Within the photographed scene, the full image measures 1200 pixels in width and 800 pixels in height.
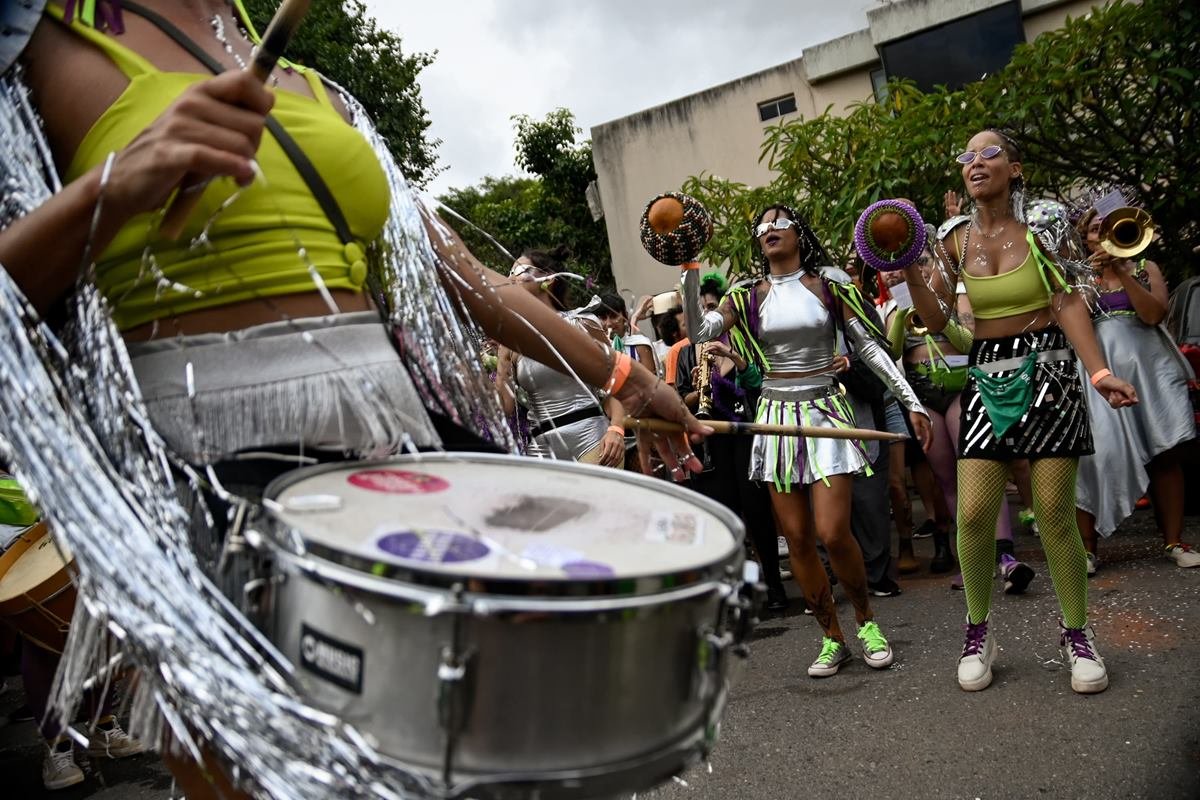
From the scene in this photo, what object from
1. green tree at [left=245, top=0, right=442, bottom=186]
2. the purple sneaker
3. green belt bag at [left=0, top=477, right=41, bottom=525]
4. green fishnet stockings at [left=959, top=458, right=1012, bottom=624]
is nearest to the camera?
green fishnet stockings at [left=959, top=458, right=1012, bottom=624]

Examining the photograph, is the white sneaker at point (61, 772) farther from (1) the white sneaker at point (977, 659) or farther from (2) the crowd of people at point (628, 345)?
(1) the white sneaker at point (977, 659)

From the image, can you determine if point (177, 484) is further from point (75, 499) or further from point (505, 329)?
point (505, 329)

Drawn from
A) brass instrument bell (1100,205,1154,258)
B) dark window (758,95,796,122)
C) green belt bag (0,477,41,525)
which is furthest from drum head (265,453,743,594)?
dark window (758,95,796,122)

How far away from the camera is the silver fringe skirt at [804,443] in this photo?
401 centimetres

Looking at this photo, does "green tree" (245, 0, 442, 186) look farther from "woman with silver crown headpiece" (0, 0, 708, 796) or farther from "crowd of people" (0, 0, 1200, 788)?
"woman with silver crown headpiece" (0, 0, 708, 796)

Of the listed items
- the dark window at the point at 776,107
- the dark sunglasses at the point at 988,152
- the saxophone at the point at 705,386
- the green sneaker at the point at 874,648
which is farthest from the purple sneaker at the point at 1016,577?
the dark window at the point at 776,107

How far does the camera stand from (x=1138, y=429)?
5.24 metres

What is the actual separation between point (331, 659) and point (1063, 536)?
306cm

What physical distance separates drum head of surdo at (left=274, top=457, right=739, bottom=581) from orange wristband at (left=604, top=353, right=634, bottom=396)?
34 cm

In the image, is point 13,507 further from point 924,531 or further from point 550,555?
point 924,531

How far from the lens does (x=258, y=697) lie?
109 cm

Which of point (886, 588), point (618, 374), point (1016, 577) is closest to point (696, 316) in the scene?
point (1016, 577)

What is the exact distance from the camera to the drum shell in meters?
1.00

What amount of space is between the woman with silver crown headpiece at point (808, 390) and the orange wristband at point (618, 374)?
2.26 m
